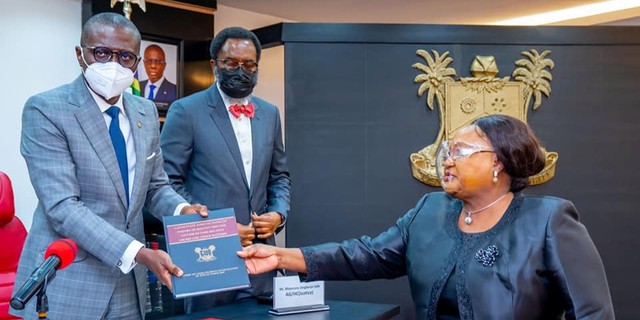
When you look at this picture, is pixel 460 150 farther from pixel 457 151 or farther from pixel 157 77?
pixel 157 77

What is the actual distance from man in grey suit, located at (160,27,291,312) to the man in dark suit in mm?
3455

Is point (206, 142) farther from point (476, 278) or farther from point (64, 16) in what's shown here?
point (64, 16)

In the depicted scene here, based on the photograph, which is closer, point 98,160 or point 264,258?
point 98,160

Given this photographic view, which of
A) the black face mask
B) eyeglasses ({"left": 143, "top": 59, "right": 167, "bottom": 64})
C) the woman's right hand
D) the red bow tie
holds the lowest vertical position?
the woman's right hand

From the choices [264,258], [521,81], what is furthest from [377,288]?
[264,258]

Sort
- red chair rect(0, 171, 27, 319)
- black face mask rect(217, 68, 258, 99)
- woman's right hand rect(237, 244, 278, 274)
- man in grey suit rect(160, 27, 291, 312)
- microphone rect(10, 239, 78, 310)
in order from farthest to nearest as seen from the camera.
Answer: red chair rect(0, 171, 27, 319) < black face mask rect(217, 68, 258, 99) < man in grey suit rect(160, 27, 291, 312) < woman's right hand rect(237, 244, 278, 274) < microphone rect(10, 239, 78, 310)

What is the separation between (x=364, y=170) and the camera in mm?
5039

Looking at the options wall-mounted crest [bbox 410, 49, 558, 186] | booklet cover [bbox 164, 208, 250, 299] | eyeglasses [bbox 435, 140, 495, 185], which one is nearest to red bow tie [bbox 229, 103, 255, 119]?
booklet cover [bbox 164, 208, 250, 299]

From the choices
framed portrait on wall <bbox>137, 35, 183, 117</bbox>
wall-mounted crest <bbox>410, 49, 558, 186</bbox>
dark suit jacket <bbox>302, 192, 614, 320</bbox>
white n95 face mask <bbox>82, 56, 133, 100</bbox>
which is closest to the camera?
dark suit jacket <bbox>302, 192, 614, 320</bbox>

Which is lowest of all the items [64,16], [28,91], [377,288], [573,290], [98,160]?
[377,288]

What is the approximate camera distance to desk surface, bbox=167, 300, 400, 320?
2.28m

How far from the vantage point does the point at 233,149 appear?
2918 mm

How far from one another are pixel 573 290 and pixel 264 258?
3.43ft

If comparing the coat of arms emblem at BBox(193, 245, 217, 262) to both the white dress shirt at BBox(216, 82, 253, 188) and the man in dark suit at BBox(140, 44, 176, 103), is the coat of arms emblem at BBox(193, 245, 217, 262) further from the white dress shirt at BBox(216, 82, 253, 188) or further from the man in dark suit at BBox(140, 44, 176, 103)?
the man in dark suit at BBox(140, 44, 176, 103)
